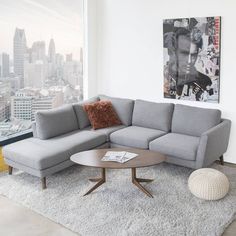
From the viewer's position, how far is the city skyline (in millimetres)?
4684

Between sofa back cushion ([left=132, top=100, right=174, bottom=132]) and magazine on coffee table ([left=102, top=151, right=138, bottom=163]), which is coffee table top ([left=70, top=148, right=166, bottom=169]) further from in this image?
sofa back cushion ([left=132, top=100, right=174, bottom=132])

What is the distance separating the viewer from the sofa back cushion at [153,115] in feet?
16.2

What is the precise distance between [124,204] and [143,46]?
2.66 meters

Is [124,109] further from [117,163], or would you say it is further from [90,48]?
[117,163]

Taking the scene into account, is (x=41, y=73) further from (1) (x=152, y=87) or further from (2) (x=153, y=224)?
(2) (x=153, y=224)

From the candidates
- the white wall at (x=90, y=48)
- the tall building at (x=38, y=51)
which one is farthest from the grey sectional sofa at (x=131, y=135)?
the tall building at (x=38, y=51)

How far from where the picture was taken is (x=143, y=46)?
5.36 m

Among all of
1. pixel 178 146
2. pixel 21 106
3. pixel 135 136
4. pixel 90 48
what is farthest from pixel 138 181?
pixel 90 48

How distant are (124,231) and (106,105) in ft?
8.15

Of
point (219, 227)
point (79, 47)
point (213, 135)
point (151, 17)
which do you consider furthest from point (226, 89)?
point (79, 47)

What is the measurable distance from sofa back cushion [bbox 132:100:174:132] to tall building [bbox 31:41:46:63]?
157cm

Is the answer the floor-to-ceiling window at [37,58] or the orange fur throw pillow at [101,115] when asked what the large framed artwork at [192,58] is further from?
the floor-to-ceiling window at [37,58]

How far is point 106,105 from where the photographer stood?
5.29 metres

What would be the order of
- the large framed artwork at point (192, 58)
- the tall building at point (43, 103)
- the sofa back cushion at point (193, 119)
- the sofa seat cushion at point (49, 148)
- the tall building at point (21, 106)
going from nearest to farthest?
the sofa seat cushion at point (49, 148)
the sofa back cushion at point (193, 119)
the large framed artwork at point (192, 58)
the tall building at point (21, 106)
the tall building at point (43, 103)
